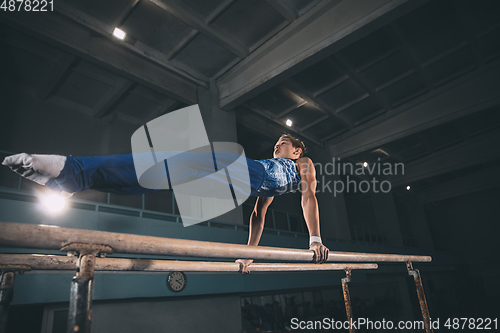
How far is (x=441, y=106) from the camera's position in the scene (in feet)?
29.7

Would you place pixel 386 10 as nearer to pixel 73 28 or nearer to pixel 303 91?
pixel 303 91

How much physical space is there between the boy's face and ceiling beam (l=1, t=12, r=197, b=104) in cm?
460

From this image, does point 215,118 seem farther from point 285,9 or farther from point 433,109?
point 433,109

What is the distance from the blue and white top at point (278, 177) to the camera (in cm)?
238

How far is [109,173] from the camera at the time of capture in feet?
5.06

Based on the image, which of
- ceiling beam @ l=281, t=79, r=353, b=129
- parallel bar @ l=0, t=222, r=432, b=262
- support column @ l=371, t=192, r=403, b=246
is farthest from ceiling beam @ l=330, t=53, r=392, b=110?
parallel bar @ l=0, t=222, r=432, b=262

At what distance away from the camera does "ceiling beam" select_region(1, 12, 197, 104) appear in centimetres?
494

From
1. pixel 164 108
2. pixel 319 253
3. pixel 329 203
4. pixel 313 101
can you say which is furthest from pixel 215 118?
pixel 319 253

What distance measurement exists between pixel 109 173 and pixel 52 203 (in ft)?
11.6

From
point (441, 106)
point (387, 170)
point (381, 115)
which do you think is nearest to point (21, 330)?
point (381, 115)

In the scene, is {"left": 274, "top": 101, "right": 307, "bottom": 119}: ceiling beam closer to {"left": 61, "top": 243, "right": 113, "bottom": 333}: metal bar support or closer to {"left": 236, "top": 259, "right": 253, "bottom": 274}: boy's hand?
{"left": 236, "top": 259, "right": 253, "bottom": 274}: boy's hand

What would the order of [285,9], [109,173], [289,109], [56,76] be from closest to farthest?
[109,173] < [285,9] < [56,76] < [289,109]

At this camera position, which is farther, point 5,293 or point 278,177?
point 278,177

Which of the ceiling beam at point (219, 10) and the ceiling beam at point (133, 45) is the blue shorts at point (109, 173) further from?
the ceiling beam at point (133, 45)
